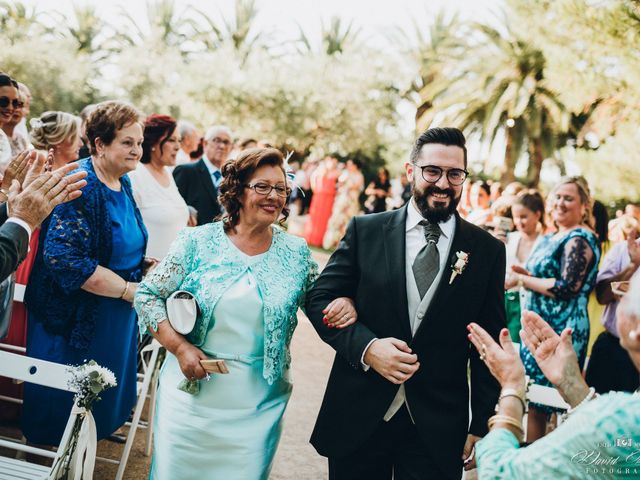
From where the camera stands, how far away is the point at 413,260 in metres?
2.76

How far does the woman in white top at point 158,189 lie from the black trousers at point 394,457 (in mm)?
2540

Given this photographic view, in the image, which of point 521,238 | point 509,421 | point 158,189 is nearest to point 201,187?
point 158,189

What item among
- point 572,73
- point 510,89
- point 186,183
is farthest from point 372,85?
point 186,183

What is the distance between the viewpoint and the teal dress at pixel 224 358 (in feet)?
9.25

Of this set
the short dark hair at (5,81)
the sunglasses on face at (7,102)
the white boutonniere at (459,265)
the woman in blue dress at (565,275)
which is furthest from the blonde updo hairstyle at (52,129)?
the woman in blue dress at (565,275)

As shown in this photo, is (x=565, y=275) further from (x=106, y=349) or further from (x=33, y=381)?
(x=33, y=381)

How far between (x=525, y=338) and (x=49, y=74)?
2025cm

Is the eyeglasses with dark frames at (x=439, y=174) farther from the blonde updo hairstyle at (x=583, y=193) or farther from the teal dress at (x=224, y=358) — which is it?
the blonde updo hairstyle at (x=583, y=193)

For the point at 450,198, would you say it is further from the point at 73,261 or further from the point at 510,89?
the point at 510,89

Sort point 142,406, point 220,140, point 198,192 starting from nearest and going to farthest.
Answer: point 142,406, point 198,192, point 220,140

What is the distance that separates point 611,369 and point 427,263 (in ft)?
9.33

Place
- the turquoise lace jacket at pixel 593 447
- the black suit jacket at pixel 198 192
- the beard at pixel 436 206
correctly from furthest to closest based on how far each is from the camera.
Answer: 1. the black suit jacket at pixel 198 192
2. the beard at pixel 436 206
3. the turquoise lace jacket at pixel 593 447

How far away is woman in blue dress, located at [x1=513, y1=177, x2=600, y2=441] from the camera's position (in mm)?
4457

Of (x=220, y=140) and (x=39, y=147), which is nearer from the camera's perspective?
(x=39, y=147)
